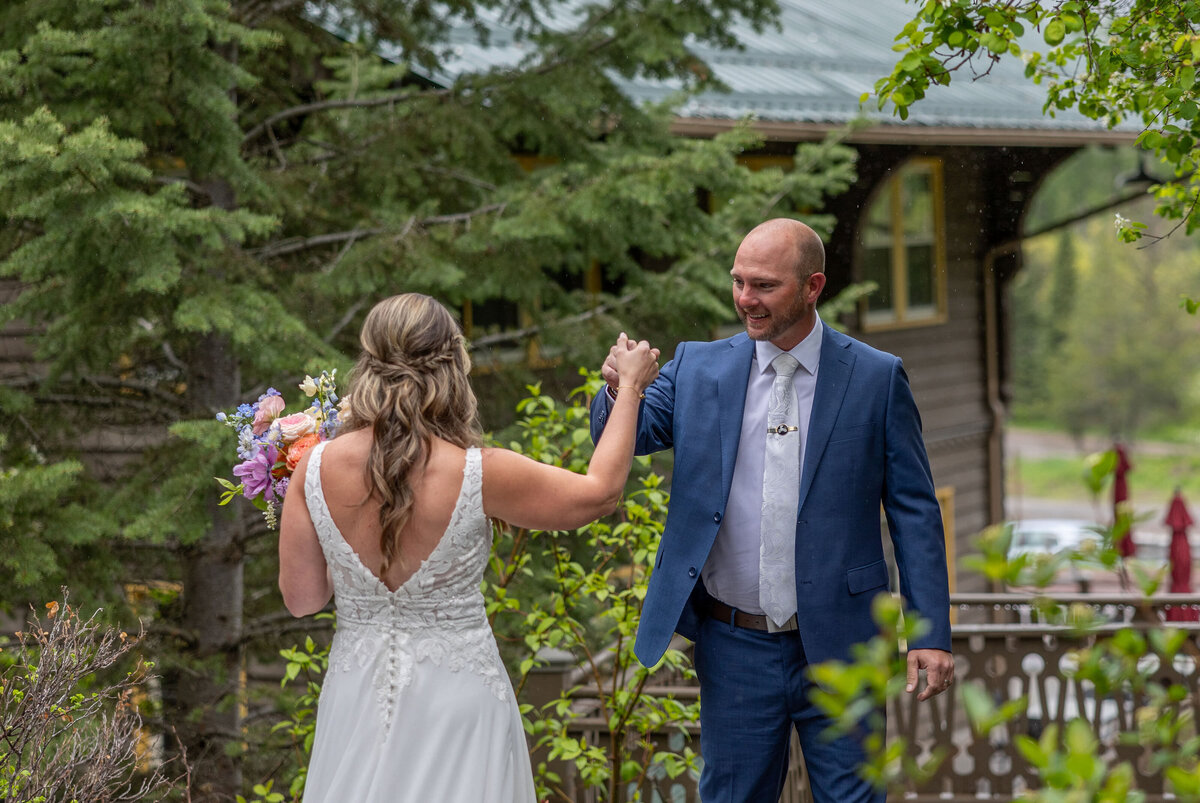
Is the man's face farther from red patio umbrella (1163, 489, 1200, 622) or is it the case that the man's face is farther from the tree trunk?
red patio umbrella (1163, 489, 1200, 622)

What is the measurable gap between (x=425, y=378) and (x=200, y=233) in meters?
2.63

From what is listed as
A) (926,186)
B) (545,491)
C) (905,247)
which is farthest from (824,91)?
(545,491)

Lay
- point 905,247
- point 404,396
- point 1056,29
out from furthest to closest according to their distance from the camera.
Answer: point 905,247 < point 1056,29 < point 404,396

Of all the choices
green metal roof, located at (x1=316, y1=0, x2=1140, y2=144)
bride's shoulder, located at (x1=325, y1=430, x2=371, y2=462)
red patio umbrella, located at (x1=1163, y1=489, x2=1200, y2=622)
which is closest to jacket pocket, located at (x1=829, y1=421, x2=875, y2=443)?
bride's shoulder, located at (x1=325, y1=430, x2=371, y2=462)

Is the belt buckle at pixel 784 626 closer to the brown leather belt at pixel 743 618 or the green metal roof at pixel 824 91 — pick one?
the brown leather belt at pixel 743 618

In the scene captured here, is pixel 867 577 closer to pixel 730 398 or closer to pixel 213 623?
pixel 730 398

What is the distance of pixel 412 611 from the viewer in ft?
8.88

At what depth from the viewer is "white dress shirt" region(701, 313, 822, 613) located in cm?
296

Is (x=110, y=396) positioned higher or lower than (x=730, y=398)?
higher

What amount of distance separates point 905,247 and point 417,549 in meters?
11.2

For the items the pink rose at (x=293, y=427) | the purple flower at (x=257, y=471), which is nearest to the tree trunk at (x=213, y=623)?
the purple flower at (x=257, y=471)

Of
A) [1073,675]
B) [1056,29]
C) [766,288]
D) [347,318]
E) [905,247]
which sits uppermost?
[905,247]

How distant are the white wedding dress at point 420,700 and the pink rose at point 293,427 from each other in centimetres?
39

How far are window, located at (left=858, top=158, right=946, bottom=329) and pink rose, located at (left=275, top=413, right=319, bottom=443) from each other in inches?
388
